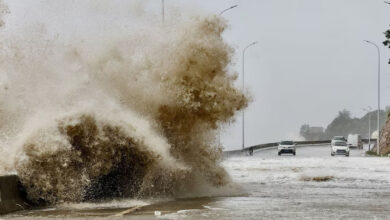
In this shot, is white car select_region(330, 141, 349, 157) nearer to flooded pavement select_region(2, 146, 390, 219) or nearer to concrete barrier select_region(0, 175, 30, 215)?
flooded pavement select_region(2, 146, 390, 219)

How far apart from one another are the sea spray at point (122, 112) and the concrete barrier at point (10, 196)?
0.30 metres

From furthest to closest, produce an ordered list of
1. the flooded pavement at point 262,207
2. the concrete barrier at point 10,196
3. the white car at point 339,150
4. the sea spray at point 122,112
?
the white car at point 339,150 → the sea spray at point 122,112 → the concrete barrier at point 10,196 → the flooded pavement at point 262,207

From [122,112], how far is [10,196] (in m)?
4.05

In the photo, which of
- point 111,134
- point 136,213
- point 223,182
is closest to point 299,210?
point 136,213

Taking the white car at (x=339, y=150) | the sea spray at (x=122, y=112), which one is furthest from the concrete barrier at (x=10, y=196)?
the white car at (x=339, y=150)

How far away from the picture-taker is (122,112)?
709 inches

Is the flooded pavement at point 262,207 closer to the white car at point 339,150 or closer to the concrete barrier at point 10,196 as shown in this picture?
the concrete barrier at point 10,196

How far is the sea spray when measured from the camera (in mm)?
16156

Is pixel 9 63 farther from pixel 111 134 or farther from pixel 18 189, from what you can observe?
pixel 18 189

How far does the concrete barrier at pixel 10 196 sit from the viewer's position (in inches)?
558

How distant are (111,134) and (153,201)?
5.24 feet

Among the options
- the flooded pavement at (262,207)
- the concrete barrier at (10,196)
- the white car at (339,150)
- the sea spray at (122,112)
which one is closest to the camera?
the flooded pavement at (262,207)

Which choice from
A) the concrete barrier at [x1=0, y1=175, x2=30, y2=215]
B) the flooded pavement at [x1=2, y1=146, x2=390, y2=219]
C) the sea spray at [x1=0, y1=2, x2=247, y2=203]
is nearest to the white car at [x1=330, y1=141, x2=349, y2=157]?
the flooded pavement at [x1=2, y1=146, x2=390, y2=219]

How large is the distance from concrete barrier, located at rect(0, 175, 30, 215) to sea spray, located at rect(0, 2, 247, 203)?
30 cm
